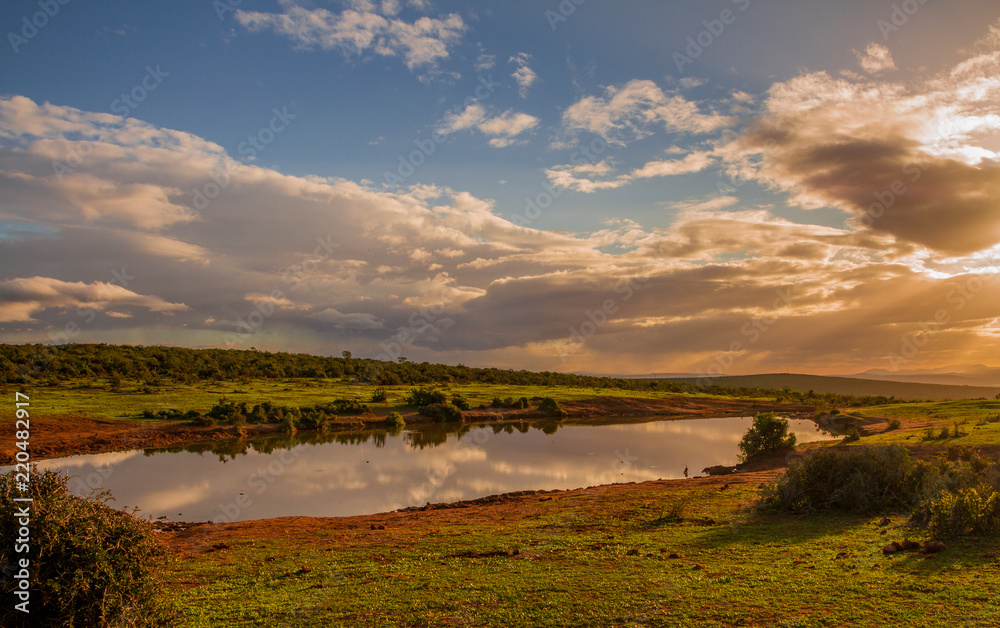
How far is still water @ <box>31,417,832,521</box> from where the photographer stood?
24.4m

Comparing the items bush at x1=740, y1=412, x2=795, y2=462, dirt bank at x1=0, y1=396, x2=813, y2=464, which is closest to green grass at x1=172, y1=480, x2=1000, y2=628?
bush at x1=740, y1=412, x2=795, y2=462

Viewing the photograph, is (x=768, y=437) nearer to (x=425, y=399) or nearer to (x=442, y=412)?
(x=442, y=412)

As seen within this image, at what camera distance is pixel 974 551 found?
1128 cm

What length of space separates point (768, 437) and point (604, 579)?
27.6 m

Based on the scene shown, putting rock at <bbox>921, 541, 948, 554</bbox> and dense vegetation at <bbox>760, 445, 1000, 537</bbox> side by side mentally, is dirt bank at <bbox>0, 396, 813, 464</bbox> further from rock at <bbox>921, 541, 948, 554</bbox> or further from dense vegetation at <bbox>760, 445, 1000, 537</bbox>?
rock at <bbox>921, 541, 948, 554</bbox>

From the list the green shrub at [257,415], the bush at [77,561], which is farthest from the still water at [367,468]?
the bush at [77,561]

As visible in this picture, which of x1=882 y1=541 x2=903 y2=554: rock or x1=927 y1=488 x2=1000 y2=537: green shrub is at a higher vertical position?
x1=927 y1=488 x2=1000 y2=537: green shrub

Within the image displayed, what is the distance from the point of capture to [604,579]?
10.7m

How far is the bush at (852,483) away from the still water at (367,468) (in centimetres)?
1314

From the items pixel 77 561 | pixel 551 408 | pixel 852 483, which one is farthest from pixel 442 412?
pixel 77 561

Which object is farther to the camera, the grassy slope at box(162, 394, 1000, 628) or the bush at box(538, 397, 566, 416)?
the bush at box(538, 397, 566, 416)

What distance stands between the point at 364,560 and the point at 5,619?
301 inches

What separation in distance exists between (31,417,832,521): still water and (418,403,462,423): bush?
19.0 ft

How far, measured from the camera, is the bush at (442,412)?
58.9 metres
